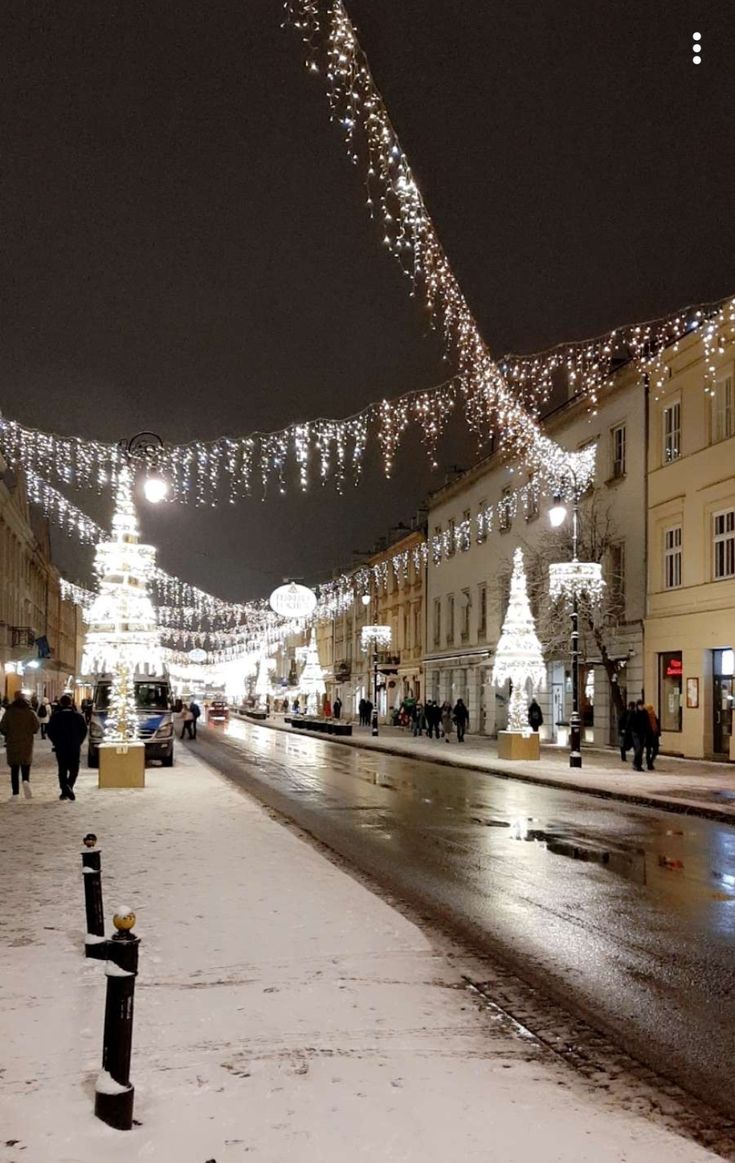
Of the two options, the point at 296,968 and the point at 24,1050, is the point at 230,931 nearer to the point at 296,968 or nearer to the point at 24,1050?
the point at 296,968

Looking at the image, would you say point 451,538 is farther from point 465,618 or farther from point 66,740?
point 66,740

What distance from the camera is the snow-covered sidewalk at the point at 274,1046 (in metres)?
4.41

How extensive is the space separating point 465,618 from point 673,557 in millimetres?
21612

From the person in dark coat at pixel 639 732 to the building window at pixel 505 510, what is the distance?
2046 centimetres

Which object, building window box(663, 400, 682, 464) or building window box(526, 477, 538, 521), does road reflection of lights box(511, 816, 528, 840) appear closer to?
building window box(663, 400, 682, 464)

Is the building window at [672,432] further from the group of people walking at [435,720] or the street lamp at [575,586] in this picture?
the group of people walking at [435,720]

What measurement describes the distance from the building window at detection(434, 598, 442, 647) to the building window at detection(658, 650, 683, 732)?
25.3 meters

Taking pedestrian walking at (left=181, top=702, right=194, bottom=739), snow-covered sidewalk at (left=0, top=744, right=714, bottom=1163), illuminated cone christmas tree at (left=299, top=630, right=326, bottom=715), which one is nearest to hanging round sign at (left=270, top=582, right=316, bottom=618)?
pedestrian walking at (left=181, top=702, right=194, bottom=739)

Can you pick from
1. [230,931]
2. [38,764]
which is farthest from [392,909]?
[38,764]

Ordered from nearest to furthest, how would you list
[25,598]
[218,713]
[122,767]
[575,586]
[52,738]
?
[52,738] < [122,767] < [575,586] < [218,713] < [25,598]

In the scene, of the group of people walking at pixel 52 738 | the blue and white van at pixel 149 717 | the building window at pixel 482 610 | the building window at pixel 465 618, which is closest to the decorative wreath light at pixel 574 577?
the blue and white van at pixel 149 717

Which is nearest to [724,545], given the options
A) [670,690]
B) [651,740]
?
[670,690]

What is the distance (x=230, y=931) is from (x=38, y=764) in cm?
2043

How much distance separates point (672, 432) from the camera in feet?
103
